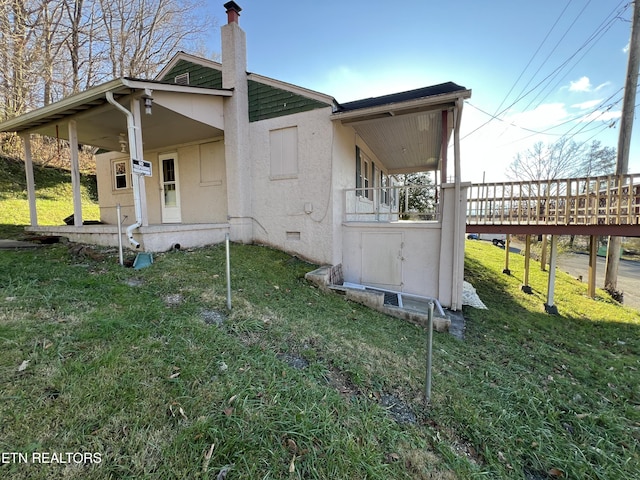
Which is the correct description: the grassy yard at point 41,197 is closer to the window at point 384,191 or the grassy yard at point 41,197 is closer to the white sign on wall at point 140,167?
the white sign on wall at point 140,167

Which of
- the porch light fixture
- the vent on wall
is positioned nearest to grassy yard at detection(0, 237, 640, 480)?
the porch light fixture

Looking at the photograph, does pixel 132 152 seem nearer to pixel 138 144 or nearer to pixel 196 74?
pixel 138 144

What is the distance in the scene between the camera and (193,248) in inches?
250

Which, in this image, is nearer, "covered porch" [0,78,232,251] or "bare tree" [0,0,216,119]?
"covered porch" [0,78,232,251]

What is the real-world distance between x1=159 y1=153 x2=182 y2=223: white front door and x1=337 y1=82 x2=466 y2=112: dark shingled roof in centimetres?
544

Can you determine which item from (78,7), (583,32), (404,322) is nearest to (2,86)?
(78,7)

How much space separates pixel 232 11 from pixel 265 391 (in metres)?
8.89

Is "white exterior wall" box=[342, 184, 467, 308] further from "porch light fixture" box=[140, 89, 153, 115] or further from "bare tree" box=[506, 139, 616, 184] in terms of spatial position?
"bare tree" box=[506, 139, 616, 184]

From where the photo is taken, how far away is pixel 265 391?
2.19 m

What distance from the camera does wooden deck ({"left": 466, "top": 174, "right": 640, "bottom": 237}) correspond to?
20.6ft

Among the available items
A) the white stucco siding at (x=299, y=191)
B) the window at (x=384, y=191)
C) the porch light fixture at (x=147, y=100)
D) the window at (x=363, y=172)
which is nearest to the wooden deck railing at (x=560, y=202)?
the window at (x=363, y=172)

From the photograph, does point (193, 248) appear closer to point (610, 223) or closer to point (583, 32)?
point (610, 223)

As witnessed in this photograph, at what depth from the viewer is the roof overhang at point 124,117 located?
17.3ft

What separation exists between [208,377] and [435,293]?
17.8ft
